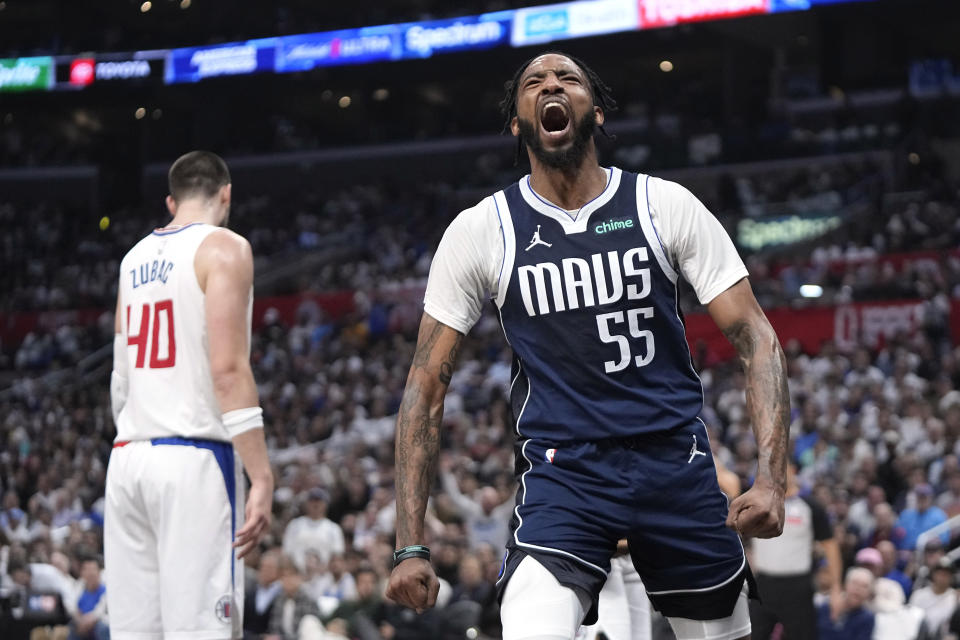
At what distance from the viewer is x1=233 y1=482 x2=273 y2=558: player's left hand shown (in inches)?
173

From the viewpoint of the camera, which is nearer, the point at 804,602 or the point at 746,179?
the point at 804,602

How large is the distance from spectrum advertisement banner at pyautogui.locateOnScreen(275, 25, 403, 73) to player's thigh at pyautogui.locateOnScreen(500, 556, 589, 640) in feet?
83.4

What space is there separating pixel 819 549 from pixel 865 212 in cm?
1379

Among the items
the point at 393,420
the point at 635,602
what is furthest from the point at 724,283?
the point at 393,420

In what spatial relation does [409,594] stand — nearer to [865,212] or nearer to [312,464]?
[312,464]

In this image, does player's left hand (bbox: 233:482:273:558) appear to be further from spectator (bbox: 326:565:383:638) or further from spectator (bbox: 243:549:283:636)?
spectator (bbox: 243:549:283:636)

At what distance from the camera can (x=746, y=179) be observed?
27.3m

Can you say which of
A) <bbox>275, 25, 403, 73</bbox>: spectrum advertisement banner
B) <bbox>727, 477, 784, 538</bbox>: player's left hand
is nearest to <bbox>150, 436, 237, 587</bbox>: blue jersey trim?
<bbox>727, 477, 784, 538</bbox>: player's left hand

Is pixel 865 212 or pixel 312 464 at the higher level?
pixel 865 212

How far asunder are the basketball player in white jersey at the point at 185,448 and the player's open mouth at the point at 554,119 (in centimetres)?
137

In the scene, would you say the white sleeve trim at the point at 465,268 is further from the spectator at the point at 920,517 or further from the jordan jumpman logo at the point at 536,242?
the spectator at the point at 920,517

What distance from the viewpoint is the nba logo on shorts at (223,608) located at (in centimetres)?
438

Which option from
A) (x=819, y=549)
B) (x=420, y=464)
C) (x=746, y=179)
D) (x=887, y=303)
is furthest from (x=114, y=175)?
(x=420, y=464)

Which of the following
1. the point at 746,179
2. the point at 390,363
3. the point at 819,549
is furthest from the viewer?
the point at 746,179
